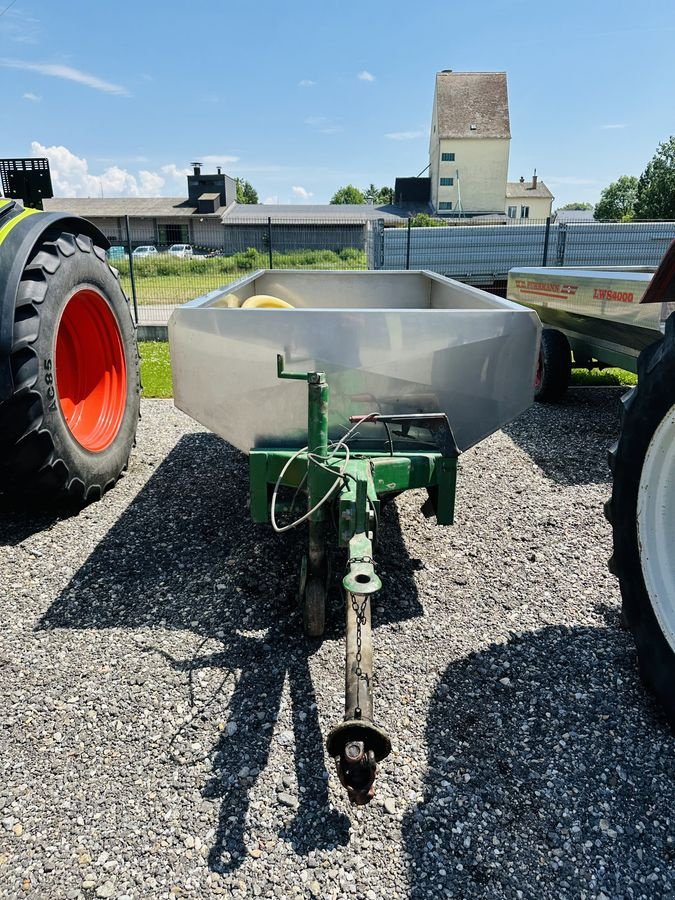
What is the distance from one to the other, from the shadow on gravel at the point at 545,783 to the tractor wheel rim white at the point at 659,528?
1.29 feet

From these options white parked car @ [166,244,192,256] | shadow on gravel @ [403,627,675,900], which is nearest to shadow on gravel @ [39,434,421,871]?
shadow on gravel @ [403,627,675,900]

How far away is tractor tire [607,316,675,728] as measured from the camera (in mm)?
2113

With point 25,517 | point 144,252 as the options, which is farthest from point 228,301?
point 144,252

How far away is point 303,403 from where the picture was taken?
2.99 meters

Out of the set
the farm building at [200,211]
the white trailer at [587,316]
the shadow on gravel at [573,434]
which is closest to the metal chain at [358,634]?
the white trailer at [587,316]

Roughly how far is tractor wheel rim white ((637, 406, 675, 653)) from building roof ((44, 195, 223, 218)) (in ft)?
138

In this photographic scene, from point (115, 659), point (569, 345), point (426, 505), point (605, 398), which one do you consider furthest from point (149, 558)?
point (605, 398)

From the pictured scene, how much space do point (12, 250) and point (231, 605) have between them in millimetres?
2119

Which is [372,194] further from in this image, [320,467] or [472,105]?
[320,467]

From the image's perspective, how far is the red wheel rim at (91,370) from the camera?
13.6ft

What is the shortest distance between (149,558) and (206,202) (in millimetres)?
44125

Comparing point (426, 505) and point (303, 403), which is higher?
point (303, 403)

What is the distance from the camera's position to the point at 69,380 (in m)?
4.23

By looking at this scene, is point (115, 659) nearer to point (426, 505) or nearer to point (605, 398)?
point (426, 505)
